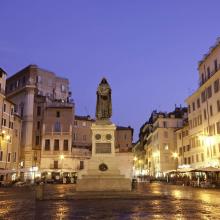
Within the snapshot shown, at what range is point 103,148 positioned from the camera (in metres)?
24.1

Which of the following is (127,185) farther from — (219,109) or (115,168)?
(219,109)

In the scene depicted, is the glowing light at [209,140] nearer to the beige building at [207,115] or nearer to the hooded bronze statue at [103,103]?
the beige building at [207,115]

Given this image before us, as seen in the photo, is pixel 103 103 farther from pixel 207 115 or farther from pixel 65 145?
pixel 65 145

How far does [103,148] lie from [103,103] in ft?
12.9

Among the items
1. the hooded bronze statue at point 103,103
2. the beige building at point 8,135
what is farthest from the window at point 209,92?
the beige building at point 8,135

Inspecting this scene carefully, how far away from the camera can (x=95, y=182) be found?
2220 cm

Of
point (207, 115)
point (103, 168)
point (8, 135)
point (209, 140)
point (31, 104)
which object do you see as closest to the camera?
point (103, 168)

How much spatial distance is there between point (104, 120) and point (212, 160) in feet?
93.5

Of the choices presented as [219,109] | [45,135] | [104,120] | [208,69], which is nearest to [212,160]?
[219,109]

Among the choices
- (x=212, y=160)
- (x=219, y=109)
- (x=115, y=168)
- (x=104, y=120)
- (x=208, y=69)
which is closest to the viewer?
(x=115, y=168)

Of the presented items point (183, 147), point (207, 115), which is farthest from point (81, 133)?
point (207, 115)

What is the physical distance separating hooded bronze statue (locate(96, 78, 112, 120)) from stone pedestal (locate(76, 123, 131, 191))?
0.98 m

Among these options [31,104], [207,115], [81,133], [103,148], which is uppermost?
[31,104]

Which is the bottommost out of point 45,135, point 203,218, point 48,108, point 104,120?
point 203,218
